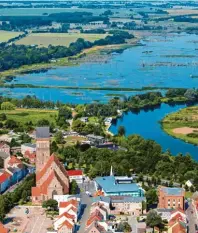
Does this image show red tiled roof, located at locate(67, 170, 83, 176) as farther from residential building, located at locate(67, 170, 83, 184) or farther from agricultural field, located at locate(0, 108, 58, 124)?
agricultural field, located at locate(0, 108, 58, 124)

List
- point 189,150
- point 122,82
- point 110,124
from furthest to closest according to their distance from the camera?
point 122,82 < point 110,124 < point 189,150

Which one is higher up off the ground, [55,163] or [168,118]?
[55,163]

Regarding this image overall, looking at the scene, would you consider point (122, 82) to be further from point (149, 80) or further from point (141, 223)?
point (141, 223)

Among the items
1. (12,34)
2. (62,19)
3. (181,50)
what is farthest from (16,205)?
(62,19)

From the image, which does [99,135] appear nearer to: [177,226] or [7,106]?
[7,106]

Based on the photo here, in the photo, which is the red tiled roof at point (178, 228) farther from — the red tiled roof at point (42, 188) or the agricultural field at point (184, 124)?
the agricultural field at point (184, 124)

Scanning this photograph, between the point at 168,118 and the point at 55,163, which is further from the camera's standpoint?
the point at 168,118

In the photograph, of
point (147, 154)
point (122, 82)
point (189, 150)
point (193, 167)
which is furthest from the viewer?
point (122, 82)

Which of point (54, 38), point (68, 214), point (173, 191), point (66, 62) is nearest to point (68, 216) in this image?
Answer: point (68, 214)
